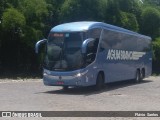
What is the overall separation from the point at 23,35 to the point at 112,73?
11.1 metres

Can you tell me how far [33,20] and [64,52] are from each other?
13935mm

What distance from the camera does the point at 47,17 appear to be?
33719mm

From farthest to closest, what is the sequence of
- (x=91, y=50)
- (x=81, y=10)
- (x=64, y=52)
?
(x=81, y=10)
(x=91, y=50)
(x=64, y=52)

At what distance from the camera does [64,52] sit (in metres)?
18.8

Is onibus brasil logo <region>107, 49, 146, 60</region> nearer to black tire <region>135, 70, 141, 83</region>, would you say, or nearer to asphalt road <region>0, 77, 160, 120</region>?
black tire <region>135, 70, 141, 83</region>

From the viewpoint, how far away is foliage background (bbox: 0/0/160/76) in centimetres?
3088

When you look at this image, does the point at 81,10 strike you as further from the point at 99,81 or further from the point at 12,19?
the point at 99,81

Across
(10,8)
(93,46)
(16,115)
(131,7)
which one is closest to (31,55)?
(10,8)

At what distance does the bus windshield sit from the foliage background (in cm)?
1173

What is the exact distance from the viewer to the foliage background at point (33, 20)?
101 feet

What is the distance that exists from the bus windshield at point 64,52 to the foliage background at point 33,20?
11.7 meters

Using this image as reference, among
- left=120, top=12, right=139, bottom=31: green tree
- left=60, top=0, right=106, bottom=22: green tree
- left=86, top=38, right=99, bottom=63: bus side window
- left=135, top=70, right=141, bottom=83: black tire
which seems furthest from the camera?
left=120, top=12, right=139, bottom=31: green tree

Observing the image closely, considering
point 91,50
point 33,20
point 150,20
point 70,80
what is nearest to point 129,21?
point 150,20

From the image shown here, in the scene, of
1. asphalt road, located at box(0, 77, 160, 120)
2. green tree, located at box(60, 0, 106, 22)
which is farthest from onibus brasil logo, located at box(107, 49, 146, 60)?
green tree, located at box(60, 0, 106, 22)
